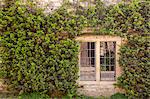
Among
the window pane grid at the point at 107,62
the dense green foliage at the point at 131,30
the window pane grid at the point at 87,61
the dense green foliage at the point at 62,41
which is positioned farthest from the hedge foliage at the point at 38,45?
the window pane grid at the point at 107,62

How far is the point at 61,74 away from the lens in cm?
809

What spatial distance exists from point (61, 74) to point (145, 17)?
286cm

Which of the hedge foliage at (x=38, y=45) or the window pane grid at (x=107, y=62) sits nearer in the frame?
the hedge foliage at (x=38, y=45)

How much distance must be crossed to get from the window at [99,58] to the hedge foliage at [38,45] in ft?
1.86

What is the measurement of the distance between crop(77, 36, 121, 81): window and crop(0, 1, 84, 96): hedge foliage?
0.57 metres

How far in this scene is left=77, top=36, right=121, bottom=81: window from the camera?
8.30m

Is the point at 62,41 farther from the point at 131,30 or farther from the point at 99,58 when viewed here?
the point at 131,30

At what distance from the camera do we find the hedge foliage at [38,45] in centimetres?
797

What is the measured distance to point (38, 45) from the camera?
8016 mm

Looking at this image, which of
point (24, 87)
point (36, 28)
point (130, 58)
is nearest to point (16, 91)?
point (24, 87)

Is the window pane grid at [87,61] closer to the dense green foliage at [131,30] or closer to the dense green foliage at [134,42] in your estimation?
the dense green foliage at [131,30]

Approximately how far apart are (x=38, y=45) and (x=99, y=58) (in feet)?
6.02

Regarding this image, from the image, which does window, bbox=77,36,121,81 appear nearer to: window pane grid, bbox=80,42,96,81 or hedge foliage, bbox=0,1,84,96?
window pane grid, bbox=80,42,96,81

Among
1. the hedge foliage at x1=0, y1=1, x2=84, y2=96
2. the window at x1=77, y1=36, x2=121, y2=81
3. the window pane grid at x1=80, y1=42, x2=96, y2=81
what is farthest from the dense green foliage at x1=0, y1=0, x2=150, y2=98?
the window pane grid at x1=80, y1=42, x2=96, y2=81
